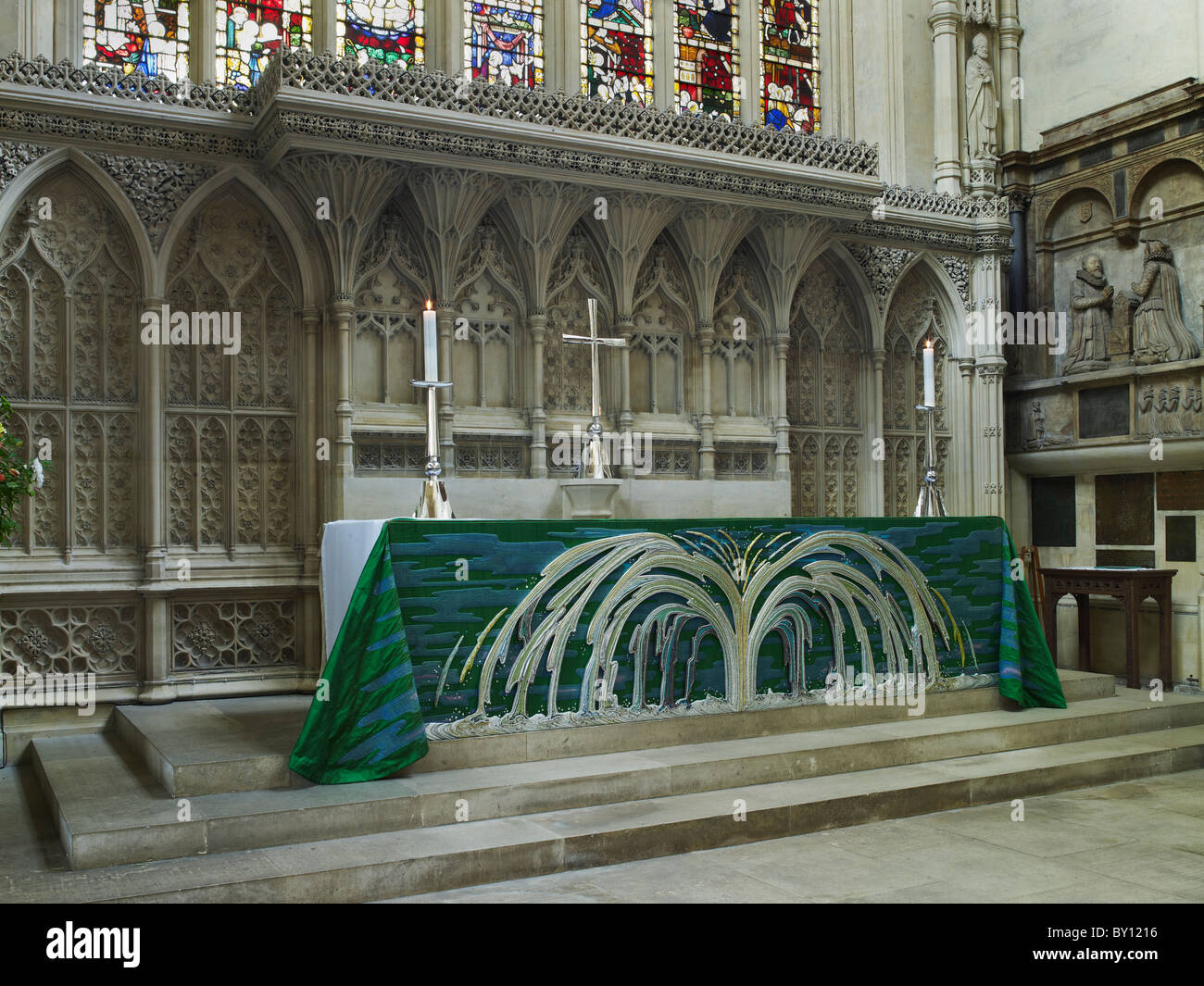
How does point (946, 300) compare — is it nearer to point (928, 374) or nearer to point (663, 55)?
point (663, 55)

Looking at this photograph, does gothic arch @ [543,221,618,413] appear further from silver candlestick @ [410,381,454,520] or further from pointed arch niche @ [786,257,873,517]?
silver candlestick @ [410,381,454,520]

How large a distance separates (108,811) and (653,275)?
513 cm

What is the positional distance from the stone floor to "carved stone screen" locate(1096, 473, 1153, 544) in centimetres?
405

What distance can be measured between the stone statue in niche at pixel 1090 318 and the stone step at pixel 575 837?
158 inches

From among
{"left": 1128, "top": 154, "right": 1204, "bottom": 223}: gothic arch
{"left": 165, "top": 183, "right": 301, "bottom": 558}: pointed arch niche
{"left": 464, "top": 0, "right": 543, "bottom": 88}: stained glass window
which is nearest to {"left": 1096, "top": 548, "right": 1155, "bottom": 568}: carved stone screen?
{"left": 1128, "top": 154, "right": 1204, "bottom": 223}: gothic arch

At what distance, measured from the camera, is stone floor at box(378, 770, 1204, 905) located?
3.88 metres

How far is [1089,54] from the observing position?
9242mm

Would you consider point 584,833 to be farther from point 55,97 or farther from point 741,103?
point 741,103

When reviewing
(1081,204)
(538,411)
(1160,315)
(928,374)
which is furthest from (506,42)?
(1160,315)

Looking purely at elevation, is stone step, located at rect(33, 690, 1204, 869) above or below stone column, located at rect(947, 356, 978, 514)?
below

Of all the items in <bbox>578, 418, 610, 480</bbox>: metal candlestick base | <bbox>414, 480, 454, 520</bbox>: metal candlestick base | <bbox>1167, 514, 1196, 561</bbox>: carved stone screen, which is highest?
<bbox>578, 418, 610, 480</bbox>: metal candlestick base

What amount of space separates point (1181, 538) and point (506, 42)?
20.1 feet

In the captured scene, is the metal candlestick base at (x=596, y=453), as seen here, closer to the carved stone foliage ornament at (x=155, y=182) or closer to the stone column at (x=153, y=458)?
the stone column at (x=153, y=458)

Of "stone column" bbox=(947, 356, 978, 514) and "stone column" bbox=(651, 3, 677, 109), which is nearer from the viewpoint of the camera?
"stone column" bbox=(651, 3, 677, 109)
